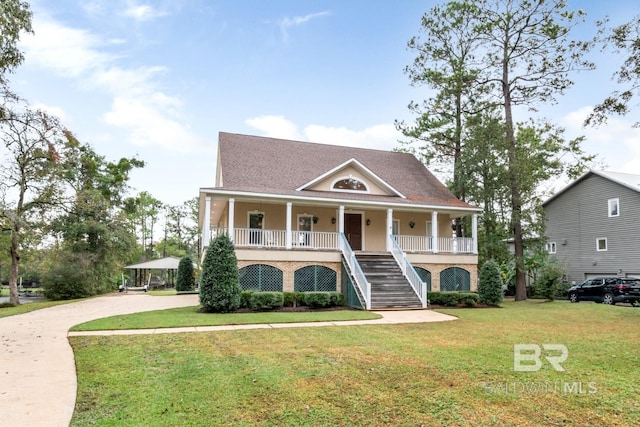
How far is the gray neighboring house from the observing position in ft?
74.6

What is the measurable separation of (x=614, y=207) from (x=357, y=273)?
706 inches

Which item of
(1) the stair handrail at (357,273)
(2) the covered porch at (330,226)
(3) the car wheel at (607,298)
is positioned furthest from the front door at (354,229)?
(3) the car wheel at (607,298)

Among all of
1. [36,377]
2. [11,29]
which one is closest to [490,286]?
[36,377]

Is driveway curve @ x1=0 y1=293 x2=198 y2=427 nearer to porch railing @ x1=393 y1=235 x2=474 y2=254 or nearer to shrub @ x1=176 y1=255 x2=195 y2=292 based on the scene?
porch railing @ x1=393 y1=235 x2=474 y2=254

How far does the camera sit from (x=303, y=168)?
2030 centimetres

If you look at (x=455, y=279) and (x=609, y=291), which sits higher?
(x=455, y=279)

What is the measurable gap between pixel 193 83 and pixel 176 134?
8.81 m

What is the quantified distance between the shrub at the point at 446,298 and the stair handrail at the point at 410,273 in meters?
1.09

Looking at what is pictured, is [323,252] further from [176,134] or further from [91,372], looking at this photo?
[176,134]

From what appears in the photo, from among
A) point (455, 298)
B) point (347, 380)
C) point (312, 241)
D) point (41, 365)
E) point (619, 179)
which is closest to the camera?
point (347, 380)

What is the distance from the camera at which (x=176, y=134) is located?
27.2 meters

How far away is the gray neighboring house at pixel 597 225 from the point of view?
2275 centimetres

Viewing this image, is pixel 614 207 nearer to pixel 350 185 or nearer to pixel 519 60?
pixel 519 60

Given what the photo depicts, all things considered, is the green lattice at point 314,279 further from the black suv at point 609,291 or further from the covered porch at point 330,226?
the black suv at point 609,291
